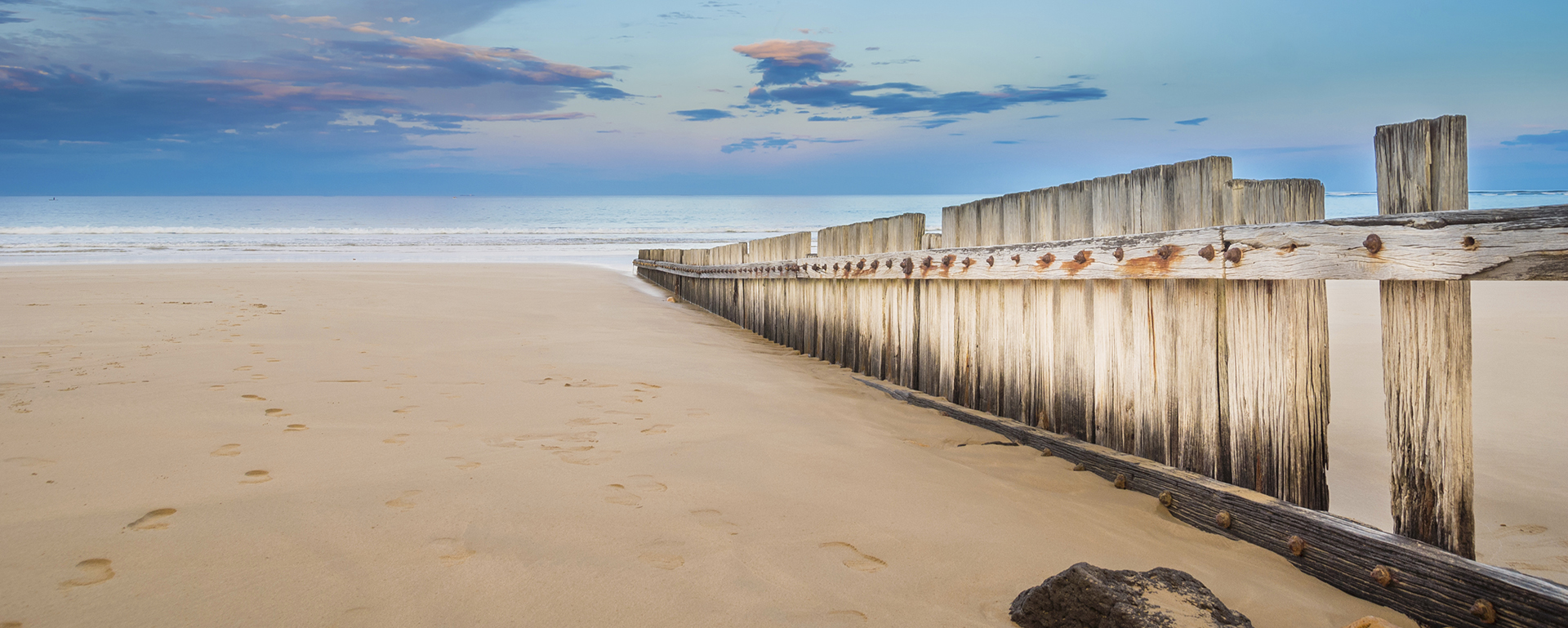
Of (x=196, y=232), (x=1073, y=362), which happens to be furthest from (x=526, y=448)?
(x=196, y=232)

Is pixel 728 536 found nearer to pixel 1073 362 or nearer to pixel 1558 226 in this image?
pixel 1073 362

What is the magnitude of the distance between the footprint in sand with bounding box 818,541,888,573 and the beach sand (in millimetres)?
14

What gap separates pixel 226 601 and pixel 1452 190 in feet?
9.72

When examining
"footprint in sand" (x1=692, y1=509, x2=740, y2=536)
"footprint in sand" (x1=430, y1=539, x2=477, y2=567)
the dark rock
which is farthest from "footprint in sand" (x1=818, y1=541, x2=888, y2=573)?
"footprint in sand" (x1=430, y1=539, x2=477, y2=567)

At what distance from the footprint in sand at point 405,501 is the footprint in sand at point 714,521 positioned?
2.76ft

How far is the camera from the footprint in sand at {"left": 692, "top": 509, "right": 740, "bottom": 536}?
7.65 feet

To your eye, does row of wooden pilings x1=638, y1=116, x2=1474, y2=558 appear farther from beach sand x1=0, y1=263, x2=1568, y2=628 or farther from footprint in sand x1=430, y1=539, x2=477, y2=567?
footprint in sand x1=430, y1=539, x2=477, y2=567

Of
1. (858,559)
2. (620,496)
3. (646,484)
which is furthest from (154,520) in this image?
(858,559)

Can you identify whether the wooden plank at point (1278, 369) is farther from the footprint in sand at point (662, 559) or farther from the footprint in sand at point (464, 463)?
the footprint in sand at point (464, 463)

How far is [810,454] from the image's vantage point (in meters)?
3.19

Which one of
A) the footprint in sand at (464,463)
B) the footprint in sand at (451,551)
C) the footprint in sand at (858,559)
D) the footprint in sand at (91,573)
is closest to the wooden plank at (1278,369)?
the footprint in sand at (858,559)

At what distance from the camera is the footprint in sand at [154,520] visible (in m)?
2.11

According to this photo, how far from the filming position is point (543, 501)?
246cm

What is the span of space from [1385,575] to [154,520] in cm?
323
